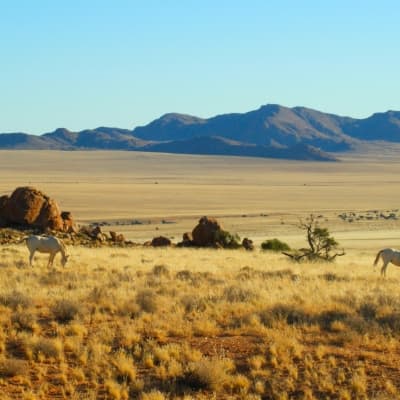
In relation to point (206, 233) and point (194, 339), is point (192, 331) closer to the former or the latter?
point (194, 339)

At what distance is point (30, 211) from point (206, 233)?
334 inches

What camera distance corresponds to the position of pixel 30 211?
3391 cm

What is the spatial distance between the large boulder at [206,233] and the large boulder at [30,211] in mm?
6378

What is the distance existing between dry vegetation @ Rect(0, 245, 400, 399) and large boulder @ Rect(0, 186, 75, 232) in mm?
16443

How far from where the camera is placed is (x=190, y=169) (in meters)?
178

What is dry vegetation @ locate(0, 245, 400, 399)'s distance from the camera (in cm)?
949

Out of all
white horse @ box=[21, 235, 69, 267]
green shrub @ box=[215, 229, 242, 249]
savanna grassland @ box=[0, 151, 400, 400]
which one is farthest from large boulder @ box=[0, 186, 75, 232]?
white horse @ box=[21, 235, 69, 267]

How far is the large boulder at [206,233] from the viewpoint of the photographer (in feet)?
121

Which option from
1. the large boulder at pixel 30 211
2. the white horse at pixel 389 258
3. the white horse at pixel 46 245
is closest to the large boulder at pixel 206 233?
the large boulder at pixel 30 211

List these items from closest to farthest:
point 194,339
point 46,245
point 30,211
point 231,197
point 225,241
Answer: point 194,339 < point 46,245 < point 30,211 < point 225,241 < point 231,197

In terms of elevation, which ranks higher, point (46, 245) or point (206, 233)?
point (46, 245)

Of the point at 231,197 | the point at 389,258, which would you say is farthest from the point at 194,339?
the point at 231,197

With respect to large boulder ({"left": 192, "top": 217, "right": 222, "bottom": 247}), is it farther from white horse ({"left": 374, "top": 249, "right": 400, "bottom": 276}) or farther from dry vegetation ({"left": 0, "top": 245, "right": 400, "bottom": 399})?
dry vegetation ({"left": 0, "top": 245, "right": 400, "bottom": 399})

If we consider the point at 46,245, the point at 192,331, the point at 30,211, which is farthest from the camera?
the point at 30,211
